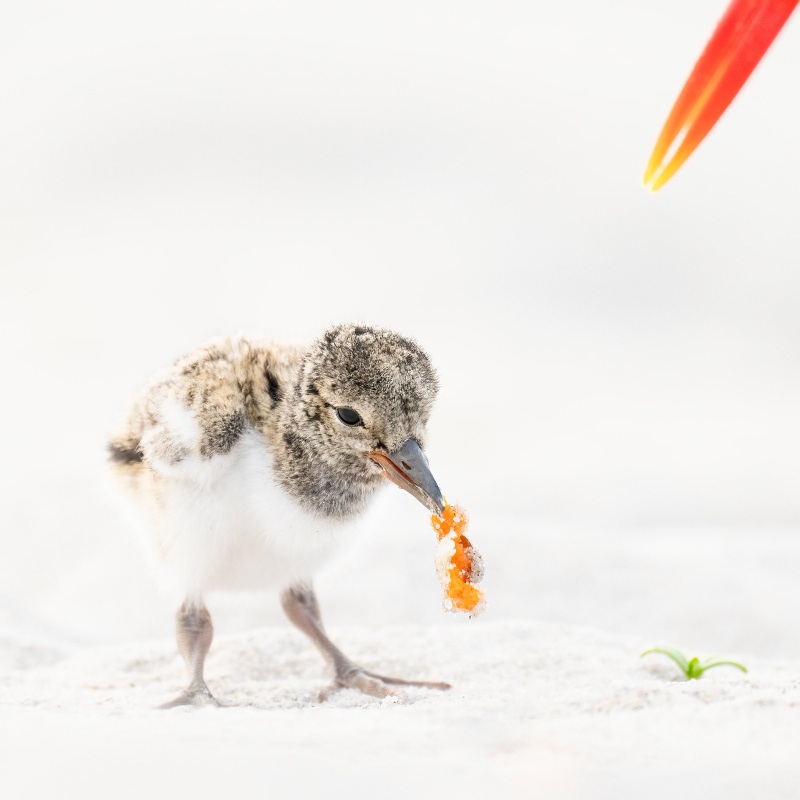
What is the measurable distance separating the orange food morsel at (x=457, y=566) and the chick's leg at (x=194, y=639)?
1.82 feet

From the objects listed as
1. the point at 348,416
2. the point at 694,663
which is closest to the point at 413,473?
the point at 348,416

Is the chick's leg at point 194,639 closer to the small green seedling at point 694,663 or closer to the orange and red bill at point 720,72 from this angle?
the small green seedling at point 694,663

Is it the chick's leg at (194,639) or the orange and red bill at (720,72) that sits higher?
the orange and red bill at (720,72)

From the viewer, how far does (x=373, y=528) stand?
262 centimetres

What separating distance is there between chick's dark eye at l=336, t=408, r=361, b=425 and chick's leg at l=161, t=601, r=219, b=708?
57 cm

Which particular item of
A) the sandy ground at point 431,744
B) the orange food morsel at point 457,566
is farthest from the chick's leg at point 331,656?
the orange food morsel at point 457,566

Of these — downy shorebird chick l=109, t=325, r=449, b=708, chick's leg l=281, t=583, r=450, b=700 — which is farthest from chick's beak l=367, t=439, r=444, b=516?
chick's leg l=281, t=583, r=450, b=700

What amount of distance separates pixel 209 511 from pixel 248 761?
0.85 meters

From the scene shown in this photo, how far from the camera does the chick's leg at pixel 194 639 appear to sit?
2.36m

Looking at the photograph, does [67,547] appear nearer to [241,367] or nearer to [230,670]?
[230,670]

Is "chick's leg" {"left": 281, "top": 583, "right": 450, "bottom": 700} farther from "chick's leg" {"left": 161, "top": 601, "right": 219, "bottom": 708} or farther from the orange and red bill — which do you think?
the orange and red bill

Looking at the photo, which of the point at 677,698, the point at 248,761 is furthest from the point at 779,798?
the point at 248,761

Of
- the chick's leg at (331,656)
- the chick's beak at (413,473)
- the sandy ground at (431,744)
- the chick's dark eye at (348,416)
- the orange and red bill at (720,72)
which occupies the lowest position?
the sandy ground at (431,744)

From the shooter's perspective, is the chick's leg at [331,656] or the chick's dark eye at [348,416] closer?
the chick's dark eye at [348,416]
